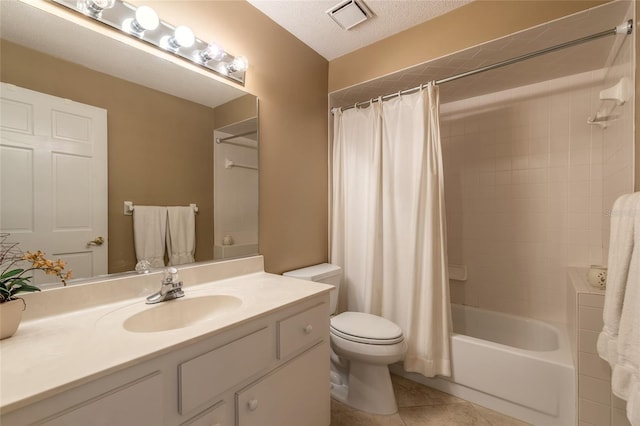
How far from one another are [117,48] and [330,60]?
1524 millimetres

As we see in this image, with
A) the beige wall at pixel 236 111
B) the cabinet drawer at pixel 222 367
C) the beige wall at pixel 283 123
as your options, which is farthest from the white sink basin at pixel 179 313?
the beige wall at pixel 236 111

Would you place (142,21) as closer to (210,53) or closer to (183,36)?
(183,36)

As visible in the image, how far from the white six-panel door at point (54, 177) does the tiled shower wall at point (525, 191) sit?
2507 millimetres

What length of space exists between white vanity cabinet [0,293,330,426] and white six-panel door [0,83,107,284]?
575 mm

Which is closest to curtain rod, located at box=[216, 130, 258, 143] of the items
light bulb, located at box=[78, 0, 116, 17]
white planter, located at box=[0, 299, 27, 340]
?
light bulb, located at box=[78, 0, 116, 17]

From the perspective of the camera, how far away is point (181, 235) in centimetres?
129

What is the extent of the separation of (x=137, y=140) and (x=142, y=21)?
48 cm

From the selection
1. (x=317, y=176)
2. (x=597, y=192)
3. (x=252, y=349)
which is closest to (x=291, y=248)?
(x=317, y=176)

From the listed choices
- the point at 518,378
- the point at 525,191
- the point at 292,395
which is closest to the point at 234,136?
the point at 292,395

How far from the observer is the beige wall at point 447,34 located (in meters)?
1.38

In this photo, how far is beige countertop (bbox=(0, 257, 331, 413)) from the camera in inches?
21.7

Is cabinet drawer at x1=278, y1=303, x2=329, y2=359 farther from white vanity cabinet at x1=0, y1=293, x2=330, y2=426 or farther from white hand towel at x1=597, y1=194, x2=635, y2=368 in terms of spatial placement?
white hand towel at x1=597, y1=194, x2=635, y2=368

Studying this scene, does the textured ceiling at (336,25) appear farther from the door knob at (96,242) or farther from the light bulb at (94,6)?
the door knob at (96,242)

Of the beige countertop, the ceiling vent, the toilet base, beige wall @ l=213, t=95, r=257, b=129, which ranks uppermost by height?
the ceiling vent
